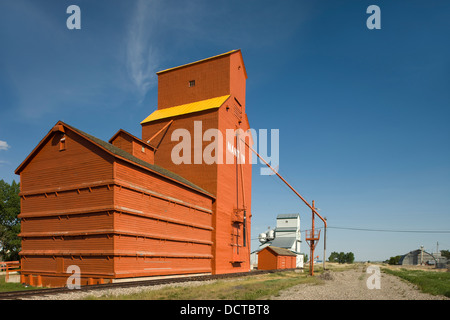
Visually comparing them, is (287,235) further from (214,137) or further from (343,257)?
(343,257)

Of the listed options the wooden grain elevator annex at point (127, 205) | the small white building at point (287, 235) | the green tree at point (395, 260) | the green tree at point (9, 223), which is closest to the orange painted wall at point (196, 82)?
the wooden grain elevator annex at point (127, 205)

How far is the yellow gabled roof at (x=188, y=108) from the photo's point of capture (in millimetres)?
33281

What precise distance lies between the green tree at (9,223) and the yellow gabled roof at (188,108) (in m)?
27.4

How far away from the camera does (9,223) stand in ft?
167

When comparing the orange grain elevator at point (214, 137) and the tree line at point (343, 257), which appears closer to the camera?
the orange grain elevator at point (214, 137)

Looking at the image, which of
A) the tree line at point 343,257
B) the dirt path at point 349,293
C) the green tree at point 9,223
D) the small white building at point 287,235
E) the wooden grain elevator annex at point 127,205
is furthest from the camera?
the tree line at point 343,257

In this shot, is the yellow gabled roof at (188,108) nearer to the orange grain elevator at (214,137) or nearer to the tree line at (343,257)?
the orange grain elevator at (214,137)

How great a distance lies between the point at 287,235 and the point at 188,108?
44.9 metres

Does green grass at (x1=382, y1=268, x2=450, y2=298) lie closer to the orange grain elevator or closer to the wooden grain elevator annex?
the orange grain elevator

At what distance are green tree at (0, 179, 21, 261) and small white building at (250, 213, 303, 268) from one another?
3841 centimetres

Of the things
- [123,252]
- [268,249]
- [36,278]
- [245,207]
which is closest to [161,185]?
[123,252]

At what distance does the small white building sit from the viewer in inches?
2579

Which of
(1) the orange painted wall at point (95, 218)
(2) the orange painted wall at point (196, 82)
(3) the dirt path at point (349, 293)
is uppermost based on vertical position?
(2) the orange painted wall at point (196, 82)

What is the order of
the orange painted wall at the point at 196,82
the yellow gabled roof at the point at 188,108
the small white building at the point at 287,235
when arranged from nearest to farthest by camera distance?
the yellow gabled roof at the point at 188,108 → the orange painted wall at the point at 196,82 → the small white building at the point at 287,235
